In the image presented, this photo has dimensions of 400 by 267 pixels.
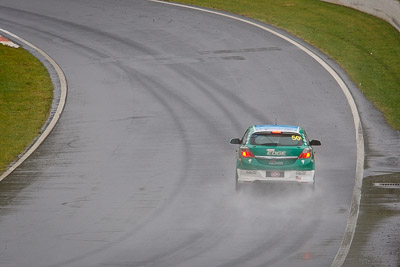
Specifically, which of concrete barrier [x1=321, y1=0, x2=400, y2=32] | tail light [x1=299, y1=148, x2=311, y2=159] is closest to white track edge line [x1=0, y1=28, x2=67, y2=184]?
tail light [x1=299, y1=148, x2=311, y2=159]

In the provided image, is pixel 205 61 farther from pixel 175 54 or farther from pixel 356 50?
pixel 356 50

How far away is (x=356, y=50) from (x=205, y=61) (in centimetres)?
675

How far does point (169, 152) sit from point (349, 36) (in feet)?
58.4

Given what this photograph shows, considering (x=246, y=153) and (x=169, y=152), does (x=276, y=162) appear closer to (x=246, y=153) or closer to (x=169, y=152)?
(x=246, y=153)

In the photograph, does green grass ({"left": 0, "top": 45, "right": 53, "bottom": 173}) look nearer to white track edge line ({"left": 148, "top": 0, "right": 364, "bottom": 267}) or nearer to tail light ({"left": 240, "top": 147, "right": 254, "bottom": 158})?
tail light ({"left": 240, "top": 147, "right": 254, "bottom": 158})

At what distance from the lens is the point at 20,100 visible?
36.9 metres

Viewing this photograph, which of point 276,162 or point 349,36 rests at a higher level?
point 349,36

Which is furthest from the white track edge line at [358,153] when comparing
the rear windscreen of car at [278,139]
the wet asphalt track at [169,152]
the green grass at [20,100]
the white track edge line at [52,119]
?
the green grass at [20,100]

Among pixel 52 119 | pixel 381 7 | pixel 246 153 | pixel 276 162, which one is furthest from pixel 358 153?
pixel 381 7

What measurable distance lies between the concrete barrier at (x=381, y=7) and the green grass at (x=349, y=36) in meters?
0.32

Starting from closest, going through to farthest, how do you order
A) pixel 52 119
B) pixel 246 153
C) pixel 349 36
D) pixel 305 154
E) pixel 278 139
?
pixel 305 154
pixel 246 153
pixel 278 139
pixel 52 119
pixel 349 36

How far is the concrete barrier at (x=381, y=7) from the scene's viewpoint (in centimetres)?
4606

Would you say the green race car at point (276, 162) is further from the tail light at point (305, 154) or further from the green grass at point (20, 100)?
the green grass at point (20, 100)

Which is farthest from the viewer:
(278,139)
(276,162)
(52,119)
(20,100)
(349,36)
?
(349,36)
